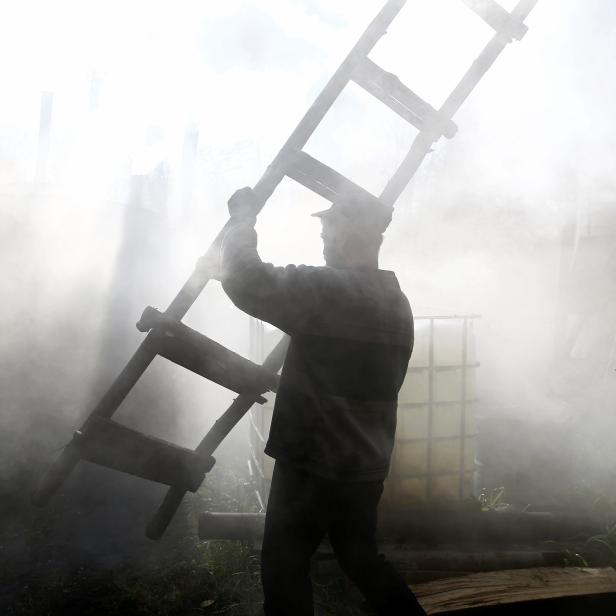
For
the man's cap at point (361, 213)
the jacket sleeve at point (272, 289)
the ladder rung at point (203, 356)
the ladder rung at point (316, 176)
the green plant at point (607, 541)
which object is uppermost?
the ladder rung at point (316, 176)

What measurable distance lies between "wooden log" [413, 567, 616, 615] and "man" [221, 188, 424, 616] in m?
1.15

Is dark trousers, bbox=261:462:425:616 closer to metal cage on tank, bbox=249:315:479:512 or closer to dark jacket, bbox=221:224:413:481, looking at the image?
dark jacket, bbox=221:224:413:481

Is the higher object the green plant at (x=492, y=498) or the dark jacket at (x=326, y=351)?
the dark jacket at (x=326, y=351)

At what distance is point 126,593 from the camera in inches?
124

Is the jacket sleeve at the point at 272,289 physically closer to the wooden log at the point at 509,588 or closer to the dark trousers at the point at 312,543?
the dark trousers at the point at 312,543

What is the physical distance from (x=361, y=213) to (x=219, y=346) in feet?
2.78

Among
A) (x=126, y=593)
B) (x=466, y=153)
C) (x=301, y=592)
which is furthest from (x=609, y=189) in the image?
(x=126, y=593)

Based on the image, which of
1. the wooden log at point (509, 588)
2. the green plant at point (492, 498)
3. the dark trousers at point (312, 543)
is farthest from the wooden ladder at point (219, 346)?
the green plant at point (492, 498)

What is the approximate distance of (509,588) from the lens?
9.95ft

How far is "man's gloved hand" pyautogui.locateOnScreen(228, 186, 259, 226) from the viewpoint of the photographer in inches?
83.6

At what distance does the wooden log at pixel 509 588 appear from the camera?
2889 millimetres

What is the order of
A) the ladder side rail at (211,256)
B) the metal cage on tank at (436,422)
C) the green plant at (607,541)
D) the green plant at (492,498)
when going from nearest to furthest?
the ladder side rail at (211,256), the green plant at (607,541), the metal cage on tank at (436,422), the green plant at (492,498)

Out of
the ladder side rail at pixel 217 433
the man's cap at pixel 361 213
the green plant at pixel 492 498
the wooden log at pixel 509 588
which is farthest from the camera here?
the green plant at pixel 492 498

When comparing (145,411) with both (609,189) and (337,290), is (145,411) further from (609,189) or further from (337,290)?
(609,189)
